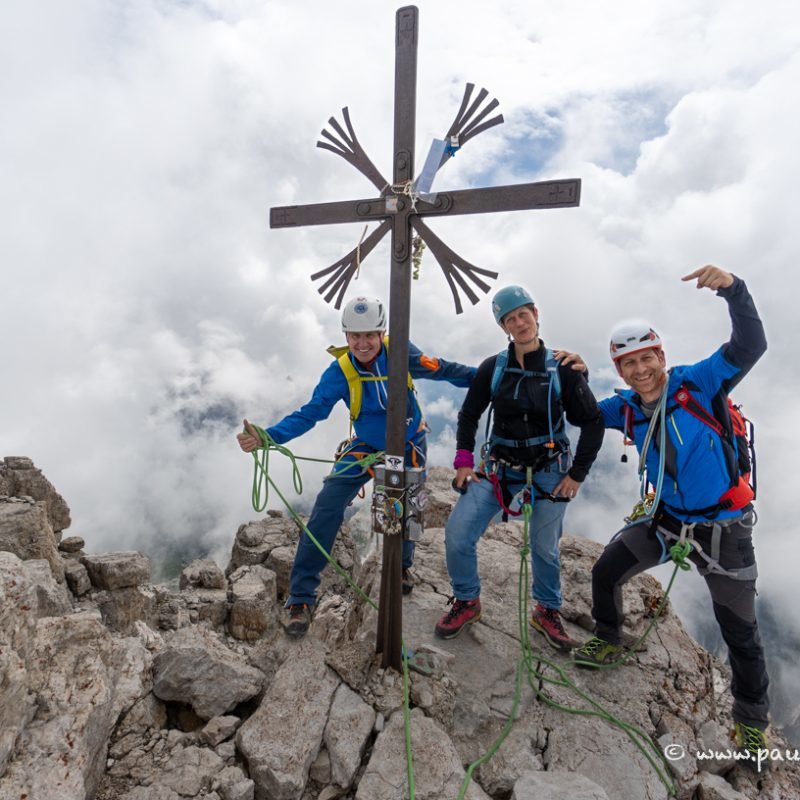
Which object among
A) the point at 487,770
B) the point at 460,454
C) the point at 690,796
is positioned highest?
the point at 460,454

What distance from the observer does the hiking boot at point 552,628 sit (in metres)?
5.85

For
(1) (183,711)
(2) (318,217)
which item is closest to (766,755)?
(1) (183,711)

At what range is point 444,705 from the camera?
4.81 m

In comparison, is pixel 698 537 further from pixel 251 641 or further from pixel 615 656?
Answer: pixel 251 641

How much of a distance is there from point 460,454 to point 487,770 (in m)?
3.03

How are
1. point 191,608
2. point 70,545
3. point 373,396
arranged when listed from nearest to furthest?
point 373,396
point 191,608
point 70,545

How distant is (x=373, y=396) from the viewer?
19.1 ft

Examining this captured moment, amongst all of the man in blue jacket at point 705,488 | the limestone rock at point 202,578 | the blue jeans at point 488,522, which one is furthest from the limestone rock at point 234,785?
the limestone rock at point 202,578

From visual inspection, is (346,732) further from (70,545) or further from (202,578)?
(70,545)

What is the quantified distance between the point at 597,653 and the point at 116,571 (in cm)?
1918

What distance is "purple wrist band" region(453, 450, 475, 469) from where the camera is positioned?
5.68m

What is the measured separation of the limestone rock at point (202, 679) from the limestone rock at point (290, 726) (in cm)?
31

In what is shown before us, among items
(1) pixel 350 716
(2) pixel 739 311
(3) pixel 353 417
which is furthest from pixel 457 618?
(2) pixel 739 311

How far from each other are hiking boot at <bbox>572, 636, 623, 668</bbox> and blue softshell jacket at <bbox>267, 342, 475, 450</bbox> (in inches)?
126
